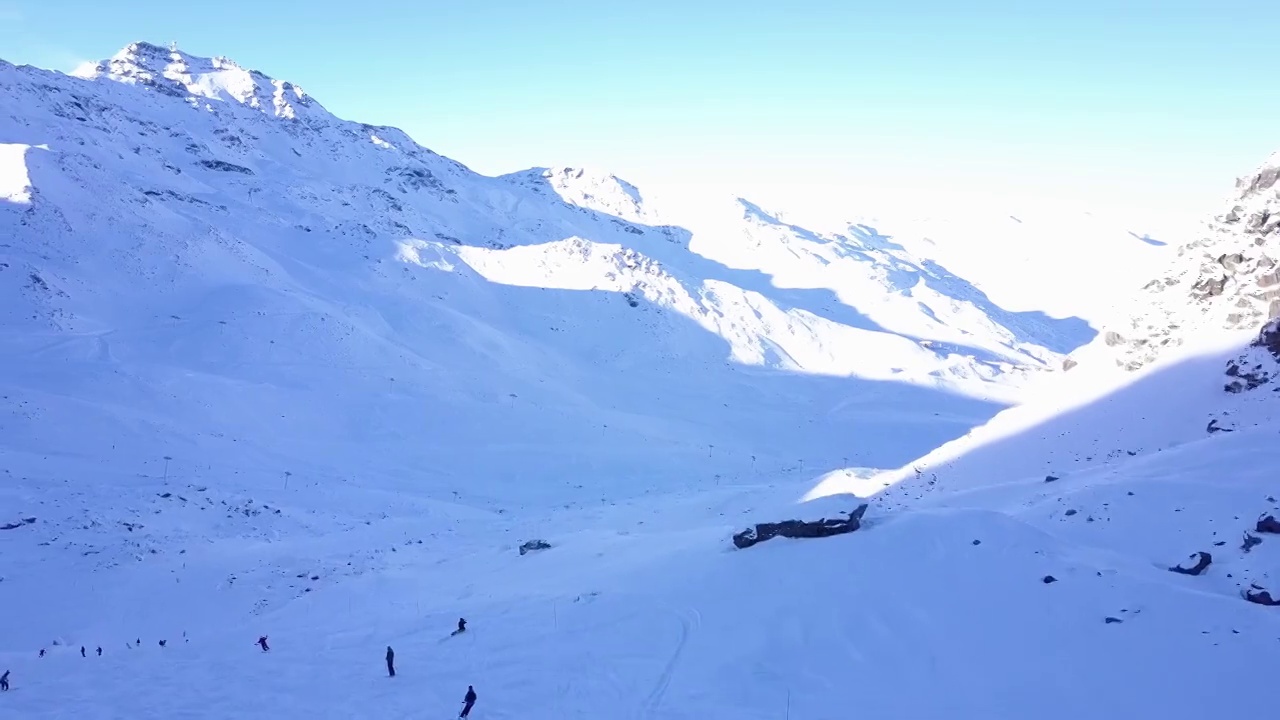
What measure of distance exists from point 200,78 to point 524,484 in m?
130

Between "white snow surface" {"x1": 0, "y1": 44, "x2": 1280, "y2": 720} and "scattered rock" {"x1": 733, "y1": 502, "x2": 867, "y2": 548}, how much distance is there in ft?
1.87

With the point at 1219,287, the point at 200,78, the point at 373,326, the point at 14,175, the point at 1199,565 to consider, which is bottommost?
the point at 1199,565

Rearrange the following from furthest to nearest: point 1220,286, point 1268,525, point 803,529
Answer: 1. point 1220,286
2. point 803,529
3. point 1268,525

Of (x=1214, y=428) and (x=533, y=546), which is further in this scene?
(x=533, y=546)

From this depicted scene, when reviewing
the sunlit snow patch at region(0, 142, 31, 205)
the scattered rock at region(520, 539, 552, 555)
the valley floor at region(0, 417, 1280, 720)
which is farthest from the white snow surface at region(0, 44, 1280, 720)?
the scattered rock at region(520, 539, 552, 555)

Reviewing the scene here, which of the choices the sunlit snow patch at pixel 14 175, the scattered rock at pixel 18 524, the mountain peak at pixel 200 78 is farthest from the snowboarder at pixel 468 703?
the mountain peak at pixel 200 78

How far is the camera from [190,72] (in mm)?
141375

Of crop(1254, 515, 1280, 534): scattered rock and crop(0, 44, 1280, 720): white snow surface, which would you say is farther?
crop(1254, 515, 1280, 534): scattered rock

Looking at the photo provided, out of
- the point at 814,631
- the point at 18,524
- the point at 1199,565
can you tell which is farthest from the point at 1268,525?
the point at 18,524

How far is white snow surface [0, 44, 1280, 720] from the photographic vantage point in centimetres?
1524

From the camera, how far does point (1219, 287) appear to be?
3272 centimetres

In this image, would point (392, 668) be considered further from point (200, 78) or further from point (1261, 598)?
point (200, 78)

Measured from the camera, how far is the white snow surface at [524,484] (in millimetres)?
15242

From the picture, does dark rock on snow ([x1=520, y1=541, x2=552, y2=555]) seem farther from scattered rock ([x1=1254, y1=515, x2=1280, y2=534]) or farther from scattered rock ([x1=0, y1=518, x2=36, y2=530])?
scattered rock ([x1=1254, y1=515, x2=1280, y2=534])
